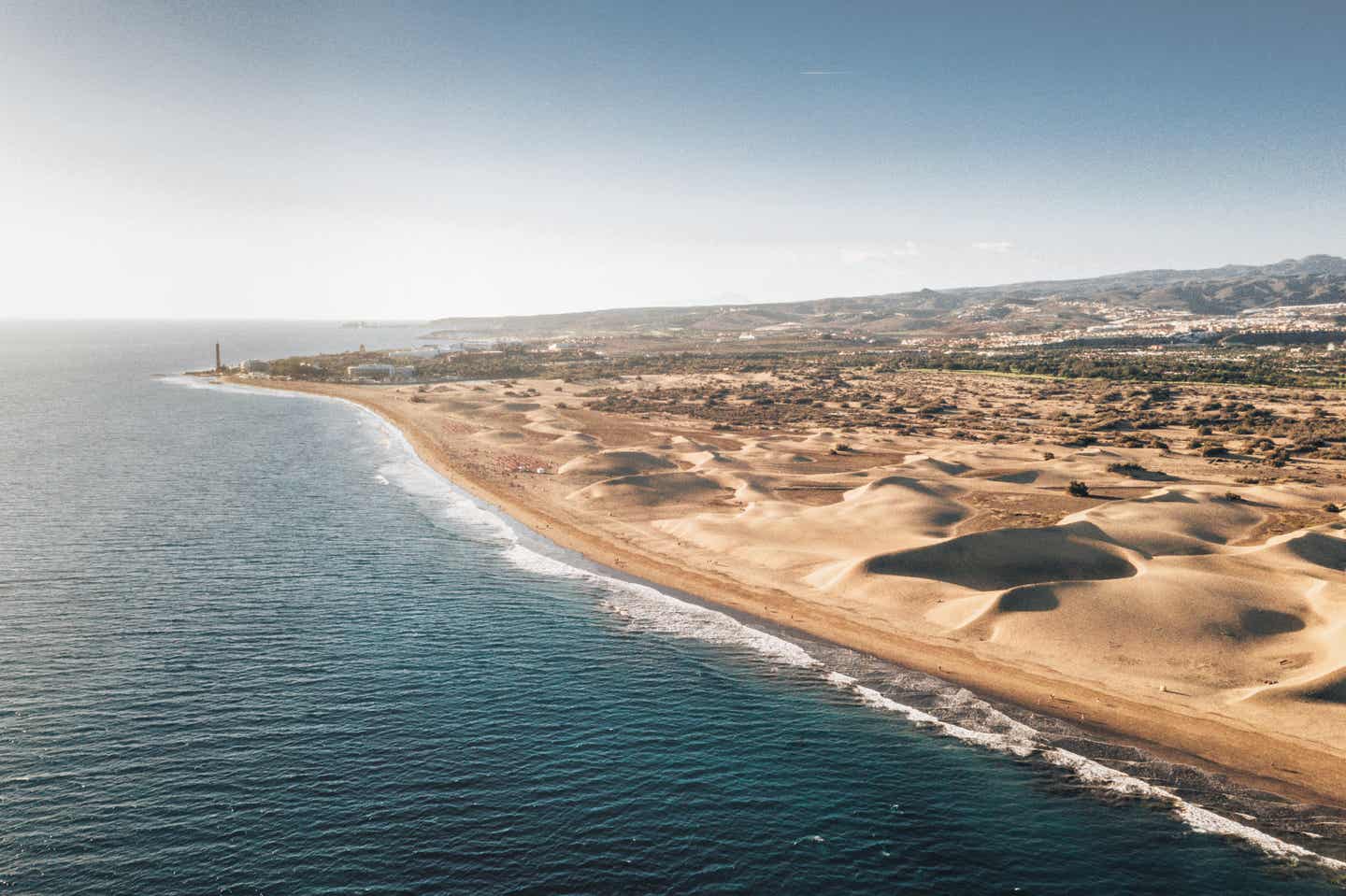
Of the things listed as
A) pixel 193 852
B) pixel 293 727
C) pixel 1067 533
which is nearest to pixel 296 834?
pixel 193 852

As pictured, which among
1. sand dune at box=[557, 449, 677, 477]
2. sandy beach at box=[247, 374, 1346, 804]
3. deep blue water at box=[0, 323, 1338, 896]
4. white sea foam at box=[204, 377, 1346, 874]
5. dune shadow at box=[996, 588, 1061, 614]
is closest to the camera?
deep blue water at box=[0, 323, 1338, 896]

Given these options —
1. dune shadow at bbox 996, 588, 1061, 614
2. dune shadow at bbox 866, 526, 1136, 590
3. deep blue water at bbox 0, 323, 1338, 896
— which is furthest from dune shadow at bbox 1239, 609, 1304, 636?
deep blue water at bbox 0, 323, 1338, 896

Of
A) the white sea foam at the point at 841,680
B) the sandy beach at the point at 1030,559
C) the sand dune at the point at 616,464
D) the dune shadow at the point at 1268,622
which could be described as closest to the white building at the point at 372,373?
the sandy beach at the point at 1030,559

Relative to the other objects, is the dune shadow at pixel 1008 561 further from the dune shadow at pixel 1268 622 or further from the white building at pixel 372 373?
the white building at pixel 372 373

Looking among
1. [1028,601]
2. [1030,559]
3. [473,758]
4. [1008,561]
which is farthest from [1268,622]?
[473,758]

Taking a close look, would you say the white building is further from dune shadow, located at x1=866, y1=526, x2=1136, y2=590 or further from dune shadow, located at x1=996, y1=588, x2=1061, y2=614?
dune shadow, located at x1=996, y1=588, x2=1061, y2=614

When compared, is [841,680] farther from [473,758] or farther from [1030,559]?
[1030,559]
